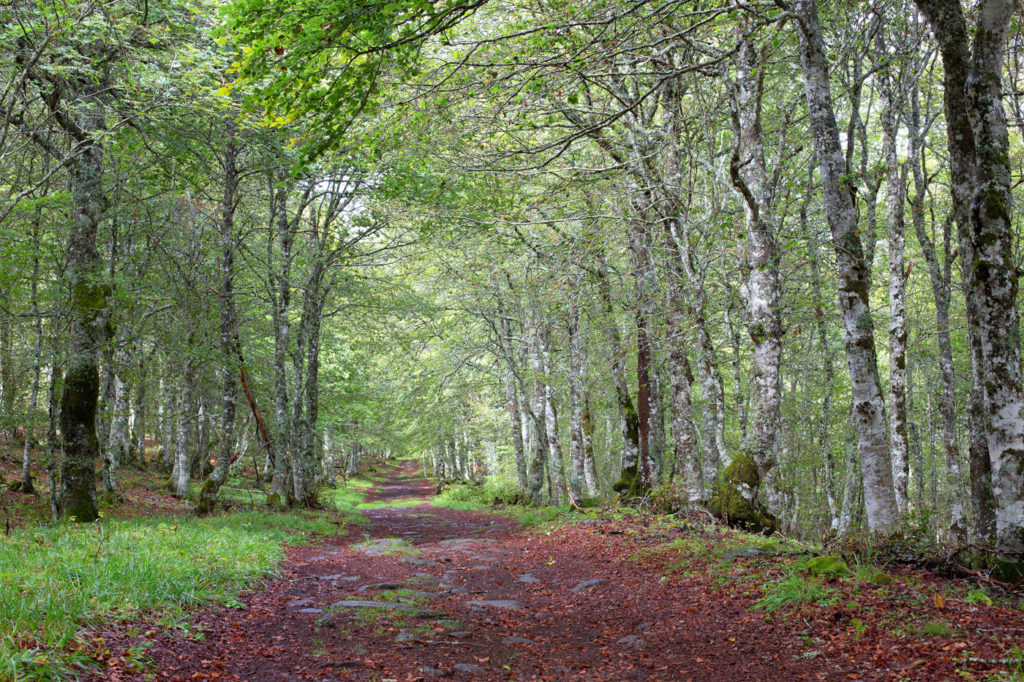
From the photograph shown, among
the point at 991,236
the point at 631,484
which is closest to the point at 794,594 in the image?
the point at 991,236

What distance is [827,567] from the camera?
6922 mm

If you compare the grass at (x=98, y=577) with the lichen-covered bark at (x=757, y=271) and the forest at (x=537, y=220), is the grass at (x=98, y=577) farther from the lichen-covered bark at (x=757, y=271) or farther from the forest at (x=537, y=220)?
the lichen-covered bark at (x=757, y=271)

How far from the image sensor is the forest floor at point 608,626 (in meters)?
5.04

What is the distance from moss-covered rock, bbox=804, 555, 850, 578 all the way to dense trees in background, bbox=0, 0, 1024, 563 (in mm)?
738

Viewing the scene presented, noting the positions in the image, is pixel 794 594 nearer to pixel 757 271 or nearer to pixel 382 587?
pixel 757 271

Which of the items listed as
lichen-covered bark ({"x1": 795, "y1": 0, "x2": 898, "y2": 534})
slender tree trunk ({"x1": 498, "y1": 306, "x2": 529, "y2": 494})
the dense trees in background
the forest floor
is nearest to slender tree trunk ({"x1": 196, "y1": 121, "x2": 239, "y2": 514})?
the dense trees in background

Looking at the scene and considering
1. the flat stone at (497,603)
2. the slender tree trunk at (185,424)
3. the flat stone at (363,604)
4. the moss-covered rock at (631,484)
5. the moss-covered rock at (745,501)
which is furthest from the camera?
the moss-covered rock at (631,484)

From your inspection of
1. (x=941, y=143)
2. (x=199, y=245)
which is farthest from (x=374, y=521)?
(x=941, y=143)

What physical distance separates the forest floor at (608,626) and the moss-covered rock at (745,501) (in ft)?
2.31

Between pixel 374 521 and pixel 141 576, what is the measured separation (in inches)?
575

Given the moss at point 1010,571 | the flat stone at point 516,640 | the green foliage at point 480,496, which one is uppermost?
the moss at point 1010,571

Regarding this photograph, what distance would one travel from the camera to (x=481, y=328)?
22.5 meters

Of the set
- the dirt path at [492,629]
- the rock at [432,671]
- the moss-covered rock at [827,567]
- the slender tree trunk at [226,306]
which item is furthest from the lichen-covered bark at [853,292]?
the slender tree trunk at [226,306]

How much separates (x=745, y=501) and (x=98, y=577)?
9561mm
